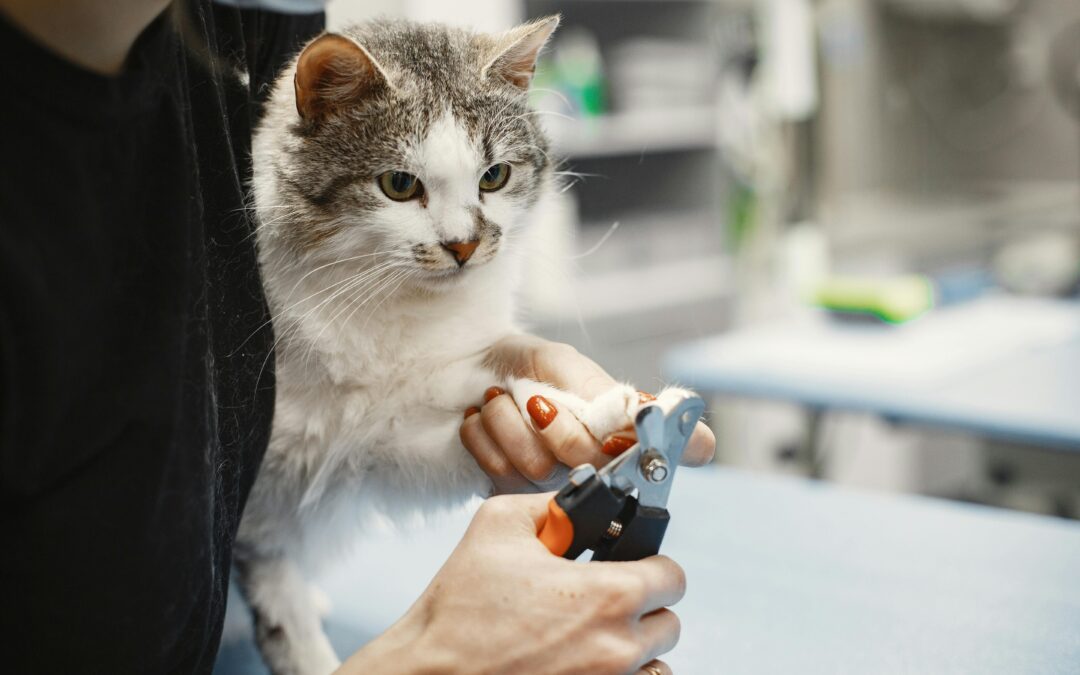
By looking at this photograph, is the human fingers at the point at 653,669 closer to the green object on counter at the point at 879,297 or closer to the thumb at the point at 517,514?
the thumb at the point at 517,514

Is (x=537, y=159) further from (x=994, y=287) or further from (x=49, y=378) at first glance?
(x=994, y=287)

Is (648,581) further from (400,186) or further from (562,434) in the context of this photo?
(400,186)

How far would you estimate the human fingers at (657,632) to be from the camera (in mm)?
576

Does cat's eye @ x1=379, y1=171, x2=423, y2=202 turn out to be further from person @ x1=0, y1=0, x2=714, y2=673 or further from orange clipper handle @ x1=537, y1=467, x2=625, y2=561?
orange clipper handle @ x1=537, y1=467, x2=625, y2=561

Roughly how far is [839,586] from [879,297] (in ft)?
3.56

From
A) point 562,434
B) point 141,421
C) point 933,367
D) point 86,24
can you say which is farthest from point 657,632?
point 933,367

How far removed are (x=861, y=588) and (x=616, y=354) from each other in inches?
74.6

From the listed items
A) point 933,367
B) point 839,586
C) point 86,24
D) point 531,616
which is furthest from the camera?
point 933,367

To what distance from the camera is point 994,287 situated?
2119 mm

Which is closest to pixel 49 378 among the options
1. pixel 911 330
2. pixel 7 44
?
pixel 7 44

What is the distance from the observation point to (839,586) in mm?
889

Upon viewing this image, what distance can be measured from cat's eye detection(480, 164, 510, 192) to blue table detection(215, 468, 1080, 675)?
30cm

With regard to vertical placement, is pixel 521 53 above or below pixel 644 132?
above

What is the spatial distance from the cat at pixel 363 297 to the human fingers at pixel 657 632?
208 mm
